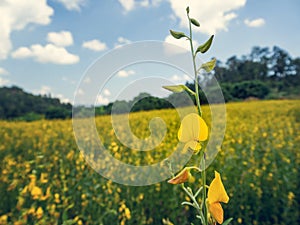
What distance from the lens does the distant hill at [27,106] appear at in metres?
8.06

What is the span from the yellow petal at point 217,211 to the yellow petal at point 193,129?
7 centimetres

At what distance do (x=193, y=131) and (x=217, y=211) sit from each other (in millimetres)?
91

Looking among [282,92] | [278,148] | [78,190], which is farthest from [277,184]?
[282,92]

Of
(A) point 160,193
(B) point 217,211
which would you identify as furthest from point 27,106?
(B) point 217,211

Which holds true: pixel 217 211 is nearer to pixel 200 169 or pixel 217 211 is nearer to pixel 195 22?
pixel 200 169

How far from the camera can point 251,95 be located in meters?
12.7

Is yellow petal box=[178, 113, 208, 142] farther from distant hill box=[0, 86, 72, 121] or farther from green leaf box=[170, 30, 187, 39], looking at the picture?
distant hill box=[0, 86, 72, 121]

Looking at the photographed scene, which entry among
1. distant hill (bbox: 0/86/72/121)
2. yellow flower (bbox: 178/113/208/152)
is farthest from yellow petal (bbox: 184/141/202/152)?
distant hill (bbox: 0/86/72/121)

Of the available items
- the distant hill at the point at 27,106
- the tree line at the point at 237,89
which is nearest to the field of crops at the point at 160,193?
the tree line at the point at 237,89

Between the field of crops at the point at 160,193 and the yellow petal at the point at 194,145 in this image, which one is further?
the field of crops at the point at 160,193

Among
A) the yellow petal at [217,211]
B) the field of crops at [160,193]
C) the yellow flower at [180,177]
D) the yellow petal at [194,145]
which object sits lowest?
the field of crops at [160,193]

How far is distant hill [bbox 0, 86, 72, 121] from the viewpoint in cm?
806

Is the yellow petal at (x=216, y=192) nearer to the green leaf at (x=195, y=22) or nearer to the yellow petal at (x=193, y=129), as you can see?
the yellow petal at (x=193, y=129)

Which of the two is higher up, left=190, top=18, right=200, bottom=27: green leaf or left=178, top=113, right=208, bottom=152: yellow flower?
left=190, top=18, right=200, bottom=27: green leaf
